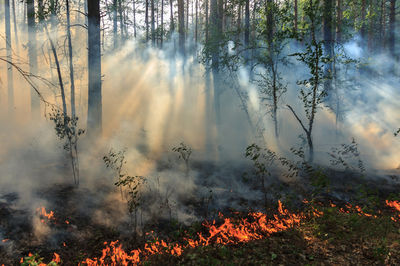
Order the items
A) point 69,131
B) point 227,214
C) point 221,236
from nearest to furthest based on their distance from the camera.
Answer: point 221,236 < point 227,214 < point 69,131

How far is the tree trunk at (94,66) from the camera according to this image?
952 centimetres

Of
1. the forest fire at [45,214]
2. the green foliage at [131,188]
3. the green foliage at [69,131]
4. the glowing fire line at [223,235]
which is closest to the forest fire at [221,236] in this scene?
the glowing fire line at [223,235]

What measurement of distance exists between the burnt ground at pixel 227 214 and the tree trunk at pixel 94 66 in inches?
122

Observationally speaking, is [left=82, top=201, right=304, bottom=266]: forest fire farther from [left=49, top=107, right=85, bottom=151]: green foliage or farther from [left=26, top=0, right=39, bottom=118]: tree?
[left=26, top=0, right=39, bottom=118]: tree

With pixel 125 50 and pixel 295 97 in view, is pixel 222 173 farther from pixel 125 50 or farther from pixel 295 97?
pixel 125 50

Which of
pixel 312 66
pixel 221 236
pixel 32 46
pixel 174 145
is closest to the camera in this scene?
pixel 221 236

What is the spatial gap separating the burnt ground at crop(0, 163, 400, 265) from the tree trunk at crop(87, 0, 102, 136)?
10.2ft

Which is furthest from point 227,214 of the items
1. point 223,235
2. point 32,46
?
point 32,46

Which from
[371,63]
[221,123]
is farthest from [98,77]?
[371,63]

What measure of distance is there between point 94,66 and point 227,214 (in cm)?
692

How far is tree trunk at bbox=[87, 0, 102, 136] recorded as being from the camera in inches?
375

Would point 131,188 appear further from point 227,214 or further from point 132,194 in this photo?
point 227,214

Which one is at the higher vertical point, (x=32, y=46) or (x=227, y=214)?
(x=32, y=46)

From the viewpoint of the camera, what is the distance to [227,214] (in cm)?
707
